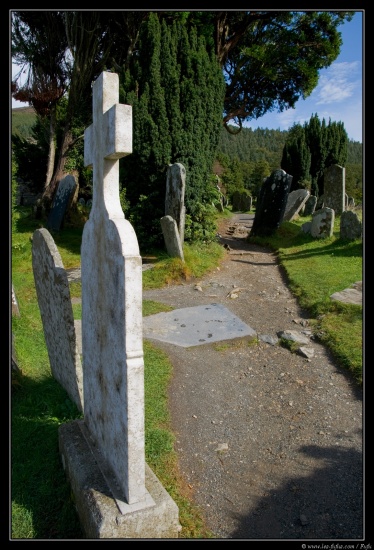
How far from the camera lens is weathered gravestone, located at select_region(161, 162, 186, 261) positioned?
28.1ft

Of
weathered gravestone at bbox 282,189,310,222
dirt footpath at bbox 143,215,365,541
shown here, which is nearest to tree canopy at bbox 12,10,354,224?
weathered gravestone at bbox 282,189,310,222

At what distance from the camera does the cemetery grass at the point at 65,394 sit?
2445 mm

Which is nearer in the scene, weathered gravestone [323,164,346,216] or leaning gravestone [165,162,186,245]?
leaning gravestone [165,162,186,245]

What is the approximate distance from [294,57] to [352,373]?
14619 millimetres

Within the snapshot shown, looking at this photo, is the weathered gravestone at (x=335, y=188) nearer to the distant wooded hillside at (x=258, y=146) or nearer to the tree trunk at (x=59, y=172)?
the tree trunk at (x=59, y=172)

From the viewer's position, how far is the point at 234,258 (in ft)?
33.0

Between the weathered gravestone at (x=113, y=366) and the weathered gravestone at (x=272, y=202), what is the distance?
9493 millimetres

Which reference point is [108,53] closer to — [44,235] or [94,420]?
[44,235]

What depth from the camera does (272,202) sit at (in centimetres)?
1159

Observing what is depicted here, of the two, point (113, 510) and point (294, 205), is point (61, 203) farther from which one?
point (113, 510)

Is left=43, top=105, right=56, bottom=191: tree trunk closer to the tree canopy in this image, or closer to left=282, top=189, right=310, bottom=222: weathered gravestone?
the tree canopy

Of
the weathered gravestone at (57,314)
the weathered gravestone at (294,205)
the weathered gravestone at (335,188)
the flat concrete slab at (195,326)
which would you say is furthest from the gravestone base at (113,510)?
the weathered gravestone at (335,188)

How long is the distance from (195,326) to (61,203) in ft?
27.2

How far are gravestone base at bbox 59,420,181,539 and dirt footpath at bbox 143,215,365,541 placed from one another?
0.45 meters
